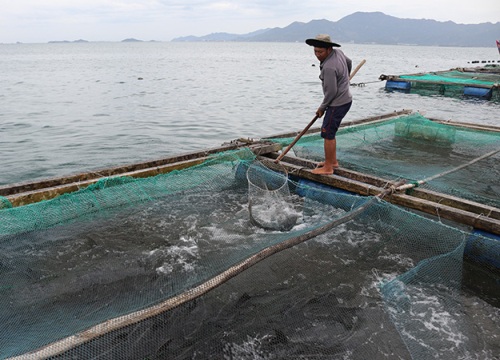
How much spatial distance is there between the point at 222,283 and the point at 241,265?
264 mm

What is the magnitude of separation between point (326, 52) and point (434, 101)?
18842 millimetres

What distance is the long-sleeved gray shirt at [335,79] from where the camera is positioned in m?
5.92

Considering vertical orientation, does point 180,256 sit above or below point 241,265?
below

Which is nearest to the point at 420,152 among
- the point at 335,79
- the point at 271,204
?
the point at 335,79

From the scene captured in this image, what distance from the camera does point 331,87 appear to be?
5.94 meters

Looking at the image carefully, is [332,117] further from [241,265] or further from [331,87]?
[241,265]

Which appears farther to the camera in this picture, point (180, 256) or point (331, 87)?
point (331, 87)

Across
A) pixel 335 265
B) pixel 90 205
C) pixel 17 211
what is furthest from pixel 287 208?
pixel 17 211

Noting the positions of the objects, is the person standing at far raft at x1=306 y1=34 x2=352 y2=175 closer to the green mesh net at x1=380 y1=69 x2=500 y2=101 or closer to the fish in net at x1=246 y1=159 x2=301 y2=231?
the fish in net at x1=246 y1=159 x2=301 y2=231

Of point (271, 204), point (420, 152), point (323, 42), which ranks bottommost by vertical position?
point (420, 152)

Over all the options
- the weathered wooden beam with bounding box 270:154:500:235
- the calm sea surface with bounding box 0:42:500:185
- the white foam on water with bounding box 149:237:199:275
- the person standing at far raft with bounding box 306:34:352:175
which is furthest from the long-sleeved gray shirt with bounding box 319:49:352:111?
the calm sea surface with bounding box 0:42:500:185

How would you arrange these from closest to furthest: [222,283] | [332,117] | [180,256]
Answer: [222,283] → [180,256] → [332,117]

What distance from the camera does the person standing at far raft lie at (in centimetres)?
591

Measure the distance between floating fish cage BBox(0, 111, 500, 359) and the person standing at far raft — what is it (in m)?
0.53
